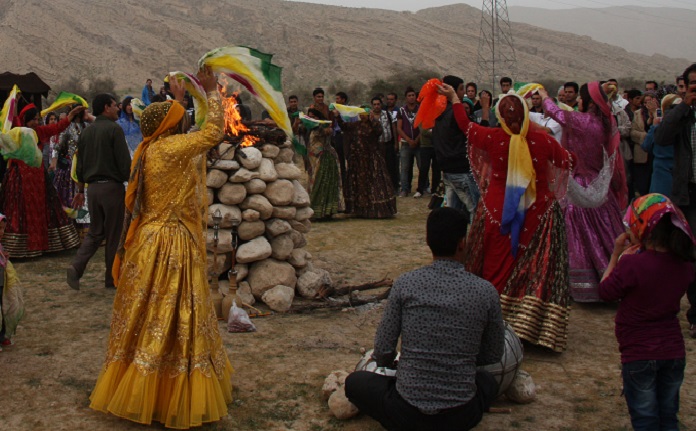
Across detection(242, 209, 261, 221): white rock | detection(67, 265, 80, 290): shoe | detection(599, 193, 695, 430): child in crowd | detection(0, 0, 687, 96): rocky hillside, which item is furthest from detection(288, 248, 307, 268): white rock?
detection(0, 0, 687, 96): rocky hillside

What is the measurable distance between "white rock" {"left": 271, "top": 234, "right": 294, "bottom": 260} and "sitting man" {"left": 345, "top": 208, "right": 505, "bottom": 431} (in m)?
3.63

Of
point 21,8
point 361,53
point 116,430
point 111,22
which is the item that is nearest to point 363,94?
point 361,53

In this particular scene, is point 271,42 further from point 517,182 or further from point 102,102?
point 517,182

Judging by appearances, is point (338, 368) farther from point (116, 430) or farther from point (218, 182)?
point (218, 182)

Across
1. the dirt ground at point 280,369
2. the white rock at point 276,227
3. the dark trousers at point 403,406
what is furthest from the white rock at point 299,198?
the dark trousers at point 403,406

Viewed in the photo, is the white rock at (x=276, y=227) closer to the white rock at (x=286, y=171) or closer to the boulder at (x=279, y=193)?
the boulder at (x=279, y=193)

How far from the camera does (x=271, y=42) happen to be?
61.6 m

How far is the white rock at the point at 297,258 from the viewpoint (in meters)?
7.11

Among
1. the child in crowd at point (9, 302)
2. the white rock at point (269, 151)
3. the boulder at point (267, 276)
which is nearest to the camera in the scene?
the child in crowd at point (9, 302)

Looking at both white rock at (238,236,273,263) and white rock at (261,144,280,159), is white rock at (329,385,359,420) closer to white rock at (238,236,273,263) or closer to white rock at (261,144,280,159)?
white rock at (238,236,273,263)

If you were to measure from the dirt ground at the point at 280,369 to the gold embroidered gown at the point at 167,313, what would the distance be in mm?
239

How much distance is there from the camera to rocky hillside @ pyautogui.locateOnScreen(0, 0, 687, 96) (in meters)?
51.8

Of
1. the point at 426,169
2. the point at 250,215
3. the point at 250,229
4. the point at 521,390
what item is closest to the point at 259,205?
the point at 250,215

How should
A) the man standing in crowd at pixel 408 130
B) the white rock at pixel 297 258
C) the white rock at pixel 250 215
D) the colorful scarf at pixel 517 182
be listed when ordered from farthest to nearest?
the man standing in crowd at pixel 408 130 < the white rock at pixel 297 258 < the white rock at pixel 250 215 < the colorful scarf at pixel 517 182
